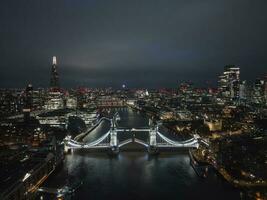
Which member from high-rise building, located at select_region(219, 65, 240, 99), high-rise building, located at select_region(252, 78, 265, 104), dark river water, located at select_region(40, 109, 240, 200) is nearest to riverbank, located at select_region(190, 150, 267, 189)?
dark river water, located at select_region(40, 109, 240, 200)

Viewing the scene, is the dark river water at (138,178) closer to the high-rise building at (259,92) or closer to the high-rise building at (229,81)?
the high-rise building at (259,92)

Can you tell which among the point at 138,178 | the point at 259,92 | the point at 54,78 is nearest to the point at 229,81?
the point at 259,92

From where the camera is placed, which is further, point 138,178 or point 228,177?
point 138,178

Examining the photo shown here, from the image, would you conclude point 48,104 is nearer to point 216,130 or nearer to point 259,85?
point 216,130

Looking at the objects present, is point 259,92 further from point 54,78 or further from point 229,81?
point 54,78

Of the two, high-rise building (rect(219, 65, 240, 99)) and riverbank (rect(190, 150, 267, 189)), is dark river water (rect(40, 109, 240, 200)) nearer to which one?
riverbank (rect(190, 150, 267, 189))
